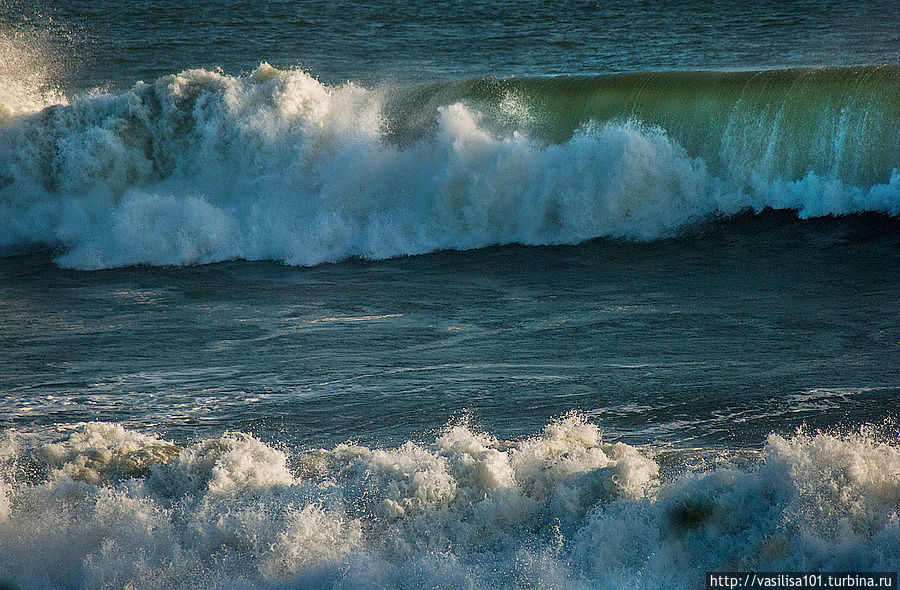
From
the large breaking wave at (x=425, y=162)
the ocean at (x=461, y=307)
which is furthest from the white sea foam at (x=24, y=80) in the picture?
the large breaking wave at (x=425, y=162)

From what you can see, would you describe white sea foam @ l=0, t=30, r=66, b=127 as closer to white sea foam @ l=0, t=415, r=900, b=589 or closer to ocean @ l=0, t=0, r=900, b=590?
ocean @ l=0, t=0, r=900, b=590

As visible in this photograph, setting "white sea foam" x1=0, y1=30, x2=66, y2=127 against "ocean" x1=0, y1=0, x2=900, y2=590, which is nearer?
"ocean" x1=0, y1=0, x2=900, y2=590

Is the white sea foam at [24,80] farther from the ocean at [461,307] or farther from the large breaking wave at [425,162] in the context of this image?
the large breaking wave at [425,162]

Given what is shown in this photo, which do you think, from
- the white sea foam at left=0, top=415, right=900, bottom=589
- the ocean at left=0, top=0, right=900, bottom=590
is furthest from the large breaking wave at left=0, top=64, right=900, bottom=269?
the white sea foam at left=0, top=415, right=900, bottom=589

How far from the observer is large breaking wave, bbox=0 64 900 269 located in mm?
12328

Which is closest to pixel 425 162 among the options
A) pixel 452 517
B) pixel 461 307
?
pixel 461 307

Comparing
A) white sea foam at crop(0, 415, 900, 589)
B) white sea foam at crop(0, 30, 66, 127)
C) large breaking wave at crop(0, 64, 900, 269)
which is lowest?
white sea foam at crop(0, 415, 900, 589)

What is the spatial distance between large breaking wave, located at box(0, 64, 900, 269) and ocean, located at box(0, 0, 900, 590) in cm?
5

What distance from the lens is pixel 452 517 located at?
5.38 metres

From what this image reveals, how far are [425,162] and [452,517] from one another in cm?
860

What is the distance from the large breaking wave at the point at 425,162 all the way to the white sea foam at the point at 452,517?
263 inches

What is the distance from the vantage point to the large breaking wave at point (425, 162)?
40.4 feet

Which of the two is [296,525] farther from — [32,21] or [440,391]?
[32,21]

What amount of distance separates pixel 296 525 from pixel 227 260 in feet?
26.2
